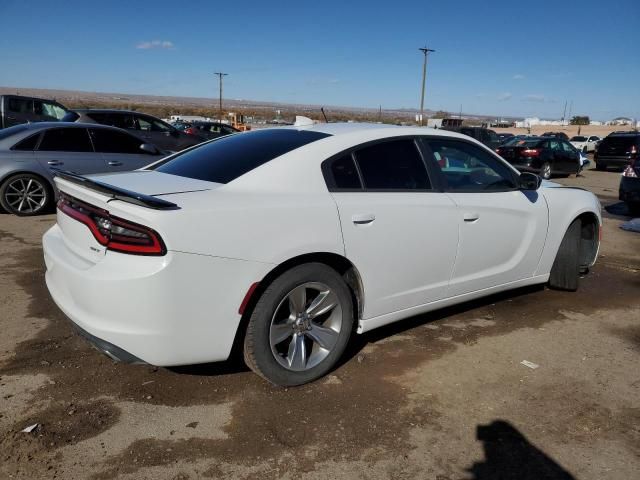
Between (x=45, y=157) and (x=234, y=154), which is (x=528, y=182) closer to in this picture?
(x=234, y=154)

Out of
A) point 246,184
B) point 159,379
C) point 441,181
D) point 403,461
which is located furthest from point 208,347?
point 441,181

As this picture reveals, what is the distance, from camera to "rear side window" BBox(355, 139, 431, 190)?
347 cm

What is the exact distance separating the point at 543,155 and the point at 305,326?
1701 cm

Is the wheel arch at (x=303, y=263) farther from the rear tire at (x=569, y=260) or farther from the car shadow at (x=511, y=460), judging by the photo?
the rear tire at (x=569, y=260)

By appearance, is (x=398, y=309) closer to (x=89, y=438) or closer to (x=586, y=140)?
(x=89, y=438)

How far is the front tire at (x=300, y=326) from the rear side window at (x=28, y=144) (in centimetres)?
657

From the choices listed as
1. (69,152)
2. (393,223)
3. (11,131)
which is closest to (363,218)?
(393,223)

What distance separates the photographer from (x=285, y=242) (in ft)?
9.62

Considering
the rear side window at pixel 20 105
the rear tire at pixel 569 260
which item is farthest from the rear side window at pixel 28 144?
the rear side window at pixel 20 105

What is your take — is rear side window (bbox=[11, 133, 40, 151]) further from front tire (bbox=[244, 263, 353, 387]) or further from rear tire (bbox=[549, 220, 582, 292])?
rear tire (bbox=[549, 220, 582, 292])

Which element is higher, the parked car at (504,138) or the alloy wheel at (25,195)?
the parked car at (504,138)

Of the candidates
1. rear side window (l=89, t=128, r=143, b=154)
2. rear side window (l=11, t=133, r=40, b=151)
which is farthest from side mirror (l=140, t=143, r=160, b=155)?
rear side window (l=11, t=133, r=40, b=151)

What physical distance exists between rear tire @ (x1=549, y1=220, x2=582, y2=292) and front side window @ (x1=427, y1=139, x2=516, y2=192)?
1.06m

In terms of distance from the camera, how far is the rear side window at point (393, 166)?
347cm
